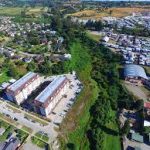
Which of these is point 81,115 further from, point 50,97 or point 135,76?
point 135,76

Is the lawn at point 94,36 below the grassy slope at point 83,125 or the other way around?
the other way around

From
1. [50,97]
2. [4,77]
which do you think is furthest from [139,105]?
[4,77]

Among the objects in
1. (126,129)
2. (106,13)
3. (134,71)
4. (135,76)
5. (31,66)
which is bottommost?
(126,129)

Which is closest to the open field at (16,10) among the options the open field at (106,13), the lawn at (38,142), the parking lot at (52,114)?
the open field at (106,13)

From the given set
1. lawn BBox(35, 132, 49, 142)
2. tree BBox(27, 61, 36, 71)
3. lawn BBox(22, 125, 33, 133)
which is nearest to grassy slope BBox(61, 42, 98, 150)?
lawn BBox(35, 132, 49, 142)

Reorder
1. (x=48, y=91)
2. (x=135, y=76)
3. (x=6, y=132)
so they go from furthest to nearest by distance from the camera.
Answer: (x=135, y=76)
(x=48, y=91)
(x=6, y=132)

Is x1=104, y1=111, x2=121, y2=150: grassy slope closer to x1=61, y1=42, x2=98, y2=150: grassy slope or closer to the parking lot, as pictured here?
x1=61, y1=42, x2=98, y2=150: grassy slope

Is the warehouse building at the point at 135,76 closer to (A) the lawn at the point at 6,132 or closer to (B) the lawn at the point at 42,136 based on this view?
(B) the lawn at the point at 42,136
